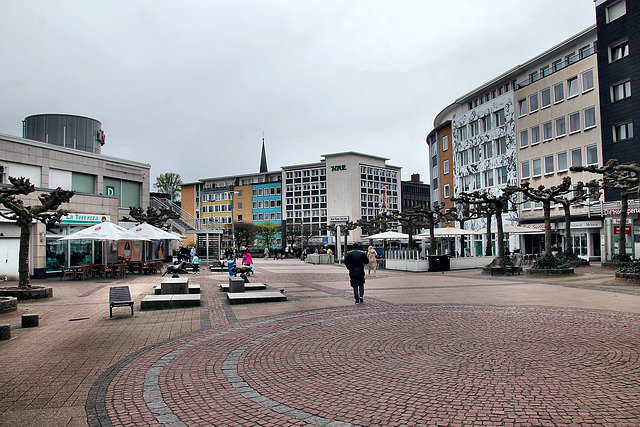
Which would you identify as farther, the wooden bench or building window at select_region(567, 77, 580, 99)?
building window at select_region(567, 77, 580, 99)

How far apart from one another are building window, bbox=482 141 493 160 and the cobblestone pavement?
42428 millimetres

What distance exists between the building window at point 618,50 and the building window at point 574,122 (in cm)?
495

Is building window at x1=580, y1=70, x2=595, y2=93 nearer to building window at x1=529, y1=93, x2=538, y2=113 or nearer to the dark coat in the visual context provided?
building window at x1=529, y1=93, x2=538, y2=113

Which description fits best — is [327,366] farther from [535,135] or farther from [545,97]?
[535,135]

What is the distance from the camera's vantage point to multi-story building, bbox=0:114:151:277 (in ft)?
78.2

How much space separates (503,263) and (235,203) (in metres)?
96.0

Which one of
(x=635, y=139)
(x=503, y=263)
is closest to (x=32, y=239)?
(x=503, y=263)

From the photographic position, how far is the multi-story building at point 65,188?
78.2 feet

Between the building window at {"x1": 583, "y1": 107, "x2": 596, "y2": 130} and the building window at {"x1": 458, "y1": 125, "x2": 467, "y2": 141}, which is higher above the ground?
the building window at {"x1": 458, "y1": 125, "x2": 467, "y2": 141}

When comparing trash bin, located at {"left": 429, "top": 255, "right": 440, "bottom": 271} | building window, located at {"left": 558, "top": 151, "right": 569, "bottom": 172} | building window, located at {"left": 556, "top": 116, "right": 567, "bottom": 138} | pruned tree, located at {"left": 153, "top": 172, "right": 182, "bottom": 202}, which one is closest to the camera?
trash bin, located at {"left": 429, "top": 255, "right": 440, "bottom": 271}

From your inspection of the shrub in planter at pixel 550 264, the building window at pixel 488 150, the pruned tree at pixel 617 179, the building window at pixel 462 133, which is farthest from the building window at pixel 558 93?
the shrub in planter at pixel 550 264

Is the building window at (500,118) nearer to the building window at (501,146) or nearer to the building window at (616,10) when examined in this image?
the building window at (501,146)

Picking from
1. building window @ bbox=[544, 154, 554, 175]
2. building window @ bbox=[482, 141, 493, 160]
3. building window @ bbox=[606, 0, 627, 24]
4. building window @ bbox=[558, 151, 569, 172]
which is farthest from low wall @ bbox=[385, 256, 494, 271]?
building window @ bbox=[482, 141, 493, 160]

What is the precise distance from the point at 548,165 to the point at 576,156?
3.24m
